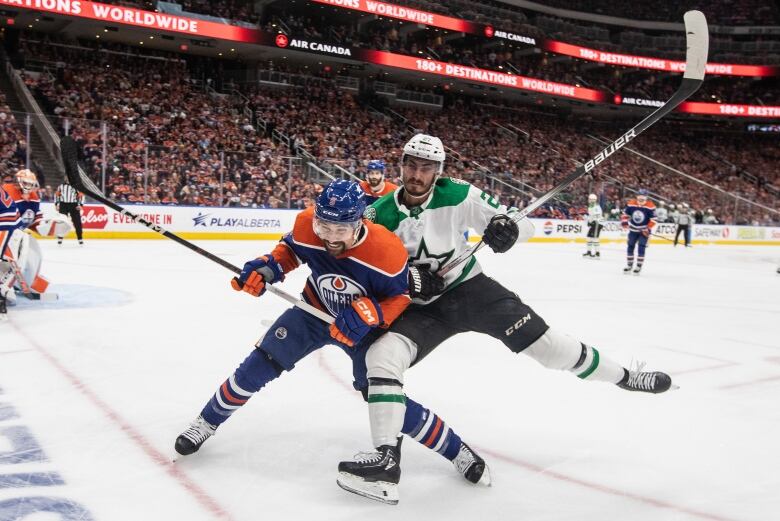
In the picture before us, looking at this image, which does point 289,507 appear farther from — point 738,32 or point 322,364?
point 738,32

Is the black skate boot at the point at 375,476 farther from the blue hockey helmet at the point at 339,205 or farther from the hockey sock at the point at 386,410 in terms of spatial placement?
the blue hockey helmet at the point at 339,205

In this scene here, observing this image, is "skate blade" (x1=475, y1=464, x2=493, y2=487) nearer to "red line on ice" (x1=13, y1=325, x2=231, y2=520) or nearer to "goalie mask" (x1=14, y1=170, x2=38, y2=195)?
"red line on ice" (x1=13, y1=325, x2=231, y2=520)

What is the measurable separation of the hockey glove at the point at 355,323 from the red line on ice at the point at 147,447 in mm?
701

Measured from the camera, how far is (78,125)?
13.5 meters

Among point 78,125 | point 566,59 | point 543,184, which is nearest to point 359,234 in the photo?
point 78,125

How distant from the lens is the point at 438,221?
3010 mm

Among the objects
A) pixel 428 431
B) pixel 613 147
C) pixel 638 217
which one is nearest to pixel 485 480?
pixel 428 431

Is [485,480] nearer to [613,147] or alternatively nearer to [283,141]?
[613,147]

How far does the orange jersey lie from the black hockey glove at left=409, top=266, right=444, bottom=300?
63mm

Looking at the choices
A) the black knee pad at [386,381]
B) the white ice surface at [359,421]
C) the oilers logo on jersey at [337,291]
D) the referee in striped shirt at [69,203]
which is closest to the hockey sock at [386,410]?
the black knee pad at [386,381]

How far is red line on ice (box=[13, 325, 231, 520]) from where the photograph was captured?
243 cm

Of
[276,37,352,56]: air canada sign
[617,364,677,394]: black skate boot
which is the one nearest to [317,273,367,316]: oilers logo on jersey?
[617,364,677,394]: black skate boot

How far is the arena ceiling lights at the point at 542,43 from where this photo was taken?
23.0 m

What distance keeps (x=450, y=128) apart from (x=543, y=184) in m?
5.76
